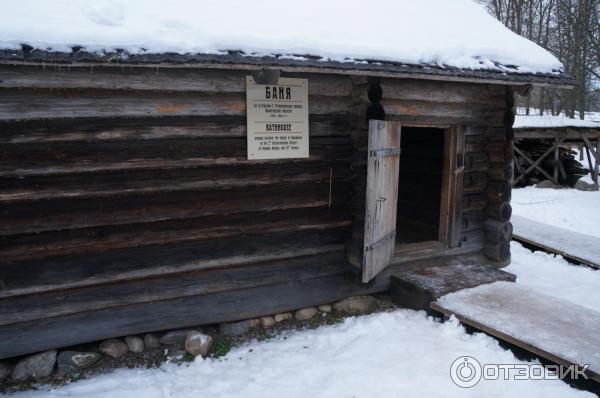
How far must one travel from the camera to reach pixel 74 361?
3.98 metres

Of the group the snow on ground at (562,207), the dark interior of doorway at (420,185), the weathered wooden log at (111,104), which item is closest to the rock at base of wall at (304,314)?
the weathered wooden log at (111,104)

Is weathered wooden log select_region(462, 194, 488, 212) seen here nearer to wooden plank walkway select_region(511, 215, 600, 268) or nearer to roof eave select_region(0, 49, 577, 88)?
roof eave select_region(0, 49, 577, 88)

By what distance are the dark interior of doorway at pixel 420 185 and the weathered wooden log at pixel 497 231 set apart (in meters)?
1.12

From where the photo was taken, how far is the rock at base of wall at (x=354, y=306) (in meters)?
5.13

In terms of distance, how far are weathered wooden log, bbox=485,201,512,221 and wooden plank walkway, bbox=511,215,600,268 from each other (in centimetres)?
186

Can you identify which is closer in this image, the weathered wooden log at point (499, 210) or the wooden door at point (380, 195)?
the wooden door at point (380, 195)

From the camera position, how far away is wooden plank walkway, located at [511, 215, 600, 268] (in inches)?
272

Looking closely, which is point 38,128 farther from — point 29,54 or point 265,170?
point 265,170

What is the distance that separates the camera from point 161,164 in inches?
162

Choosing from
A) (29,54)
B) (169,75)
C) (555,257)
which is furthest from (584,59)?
(29,54)

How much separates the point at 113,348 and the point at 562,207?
429 inches

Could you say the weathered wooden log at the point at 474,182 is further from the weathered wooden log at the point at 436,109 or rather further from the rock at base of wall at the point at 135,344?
the rock at base of wall at the point at 135,344

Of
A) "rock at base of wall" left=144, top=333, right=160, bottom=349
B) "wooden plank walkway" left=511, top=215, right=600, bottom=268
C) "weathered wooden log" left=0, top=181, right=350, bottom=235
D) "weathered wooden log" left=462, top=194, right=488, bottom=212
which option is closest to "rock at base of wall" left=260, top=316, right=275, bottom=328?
"rock at base of wall" left=144, top=333, right=160, bottom=349

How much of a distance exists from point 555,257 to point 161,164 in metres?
6.35
